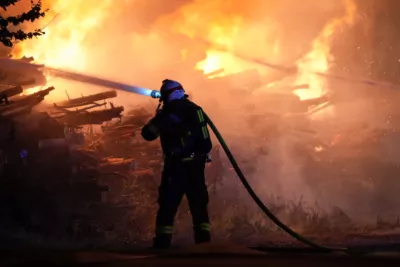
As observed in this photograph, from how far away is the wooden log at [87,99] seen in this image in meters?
9.20

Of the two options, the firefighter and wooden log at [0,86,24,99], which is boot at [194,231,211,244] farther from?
wooden log at [0,86,24,99]

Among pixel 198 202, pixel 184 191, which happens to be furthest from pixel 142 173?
pixel 198 202

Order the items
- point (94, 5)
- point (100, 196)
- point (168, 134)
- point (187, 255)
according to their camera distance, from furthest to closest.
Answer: point (94, 5) → point (100, 196) → point (168, 134) → point (187, 255)

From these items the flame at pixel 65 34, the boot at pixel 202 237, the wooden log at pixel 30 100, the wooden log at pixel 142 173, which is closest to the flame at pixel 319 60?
the wooden log at pixel 142 173

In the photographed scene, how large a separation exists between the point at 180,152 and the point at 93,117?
3158mm

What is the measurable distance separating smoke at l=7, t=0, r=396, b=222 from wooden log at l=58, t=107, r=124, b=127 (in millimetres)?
931

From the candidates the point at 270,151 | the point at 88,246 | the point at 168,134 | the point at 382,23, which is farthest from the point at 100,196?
the point at 382,23

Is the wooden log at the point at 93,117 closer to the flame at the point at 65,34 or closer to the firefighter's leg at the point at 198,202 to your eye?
the flame at the point at 65,34

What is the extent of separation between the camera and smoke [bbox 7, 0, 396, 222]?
10156mm

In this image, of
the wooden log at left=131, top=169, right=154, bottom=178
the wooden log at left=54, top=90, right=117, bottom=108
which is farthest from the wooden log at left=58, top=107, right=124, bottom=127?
the wooden log at left=131, top=169, right=154, bottom=178

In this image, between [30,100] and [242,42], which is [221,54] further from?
[30,100]

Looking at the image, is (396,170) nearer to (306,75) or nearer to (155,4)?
(306,75)

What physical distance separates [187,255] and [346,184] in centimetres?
625

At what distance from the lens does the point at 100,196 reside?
838 cm
